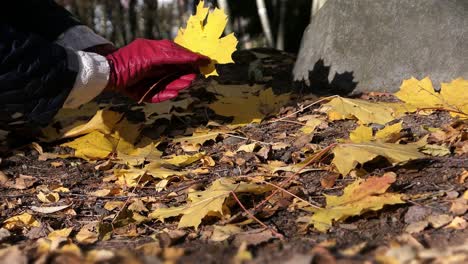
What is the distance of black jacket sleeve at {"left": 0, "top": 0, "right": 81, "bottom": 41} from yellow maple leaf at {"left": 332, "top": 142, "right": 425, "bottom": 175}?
1294mm

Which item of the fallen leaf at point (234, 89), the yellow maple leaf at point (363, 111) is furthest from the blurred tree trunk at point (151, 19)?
the yellow maple leaf at point (363, 111)

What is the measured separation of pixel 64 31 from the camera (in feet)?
8.78

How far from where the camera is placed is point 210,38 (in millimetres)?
2379

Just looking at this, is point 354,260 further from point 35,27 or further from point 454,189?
point 35,27

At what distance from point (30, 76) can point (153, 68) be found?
403mm

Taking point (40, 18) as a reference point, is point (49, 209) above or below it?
below

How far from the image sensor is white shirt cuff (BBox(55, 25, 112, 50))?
8.59 ft

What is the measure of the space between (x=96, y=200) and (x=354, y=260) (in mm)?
1066

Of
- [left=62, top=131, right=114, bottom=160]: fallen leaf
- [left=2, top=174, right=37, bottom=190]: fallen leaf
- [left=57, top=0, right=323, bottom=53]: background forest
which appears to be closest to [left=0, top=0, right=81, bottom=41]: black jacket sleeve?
[left=62, top=131, right=114, bottom=160]: fallen leaf

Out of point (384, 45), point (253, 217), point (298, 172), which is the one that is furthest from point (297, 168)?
point (384, 45)

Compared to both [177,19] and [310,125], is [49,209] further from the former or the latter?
[177,19]

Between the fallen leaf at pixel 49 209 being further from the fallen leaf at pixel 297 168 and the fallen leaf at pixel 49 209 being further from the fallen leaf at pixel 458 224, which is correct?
the fallen leaf at pixel 458 224

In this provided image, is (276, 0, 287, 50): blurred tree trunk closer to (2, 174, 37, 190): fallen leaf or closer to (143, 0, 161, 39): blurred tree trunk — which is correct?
(143, 0, 161, 39): blurred tree trunk

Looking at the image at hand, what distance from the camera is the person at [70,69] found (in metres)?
2.17
